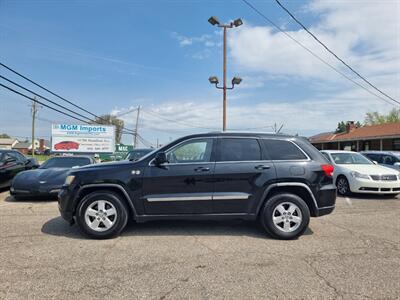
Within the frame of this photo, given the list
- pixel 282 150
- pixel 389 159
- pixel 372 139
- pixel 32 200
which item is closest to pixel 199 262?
pixel 282 150

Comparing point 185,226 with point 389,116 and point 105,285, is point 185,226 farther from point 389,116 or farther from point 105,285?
point 389,116

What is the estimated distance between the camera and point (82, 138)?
23.4 m

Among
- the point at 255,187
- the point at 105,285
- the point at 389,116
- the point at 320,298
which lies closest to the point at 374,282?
the point at 320,298

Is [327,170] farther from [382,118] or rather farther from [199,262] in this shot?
[382,118]

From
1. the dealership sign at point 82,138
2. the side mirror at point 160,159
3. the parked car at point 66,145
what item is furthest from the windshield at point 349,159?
the parked car at point 66,145

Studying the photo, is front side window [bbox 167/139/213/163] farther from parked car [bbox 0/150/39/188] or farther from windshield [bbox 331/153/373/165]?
parked car [bbox 0/150/39/188]

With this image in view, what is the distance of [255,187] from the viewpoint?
209 inches

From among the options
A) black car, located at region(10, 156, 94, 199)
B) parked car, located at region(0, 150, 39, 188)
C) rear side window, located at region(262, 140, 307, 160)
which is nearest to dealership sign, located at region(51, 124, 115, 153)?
parked car, located at region(0, 150, 39, 188)

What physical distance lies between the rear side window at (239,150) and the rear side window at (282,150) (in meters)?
0.20

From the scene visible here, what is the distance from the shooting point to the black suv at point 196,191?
524 cm

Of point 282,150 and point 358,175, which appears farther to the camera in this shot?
point 358,175

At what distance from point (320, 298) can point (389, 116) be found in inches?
2526

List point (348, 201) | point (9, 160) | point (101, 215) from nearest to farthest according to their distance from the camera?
point (101, 215) → point (348, 201) → point (9, 160)

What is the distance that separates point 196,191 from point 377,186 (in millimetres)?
6730
